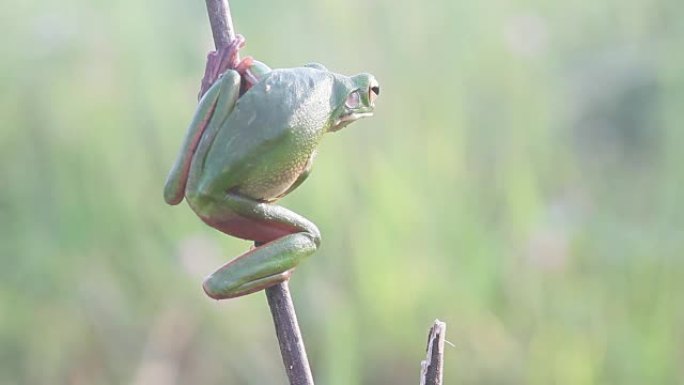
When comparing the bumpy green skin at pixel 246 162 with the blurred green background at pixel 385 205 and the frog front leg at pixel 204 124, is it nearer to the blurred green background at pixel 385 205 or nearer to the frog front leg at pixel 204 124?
the frog front leg at pixel 204 124

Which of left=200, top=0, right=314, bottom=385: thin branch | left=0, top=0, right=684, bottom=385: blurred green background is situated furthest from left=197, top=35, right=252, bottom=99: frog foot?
left=0, top=0, right=684, bottom=385: blurred green background

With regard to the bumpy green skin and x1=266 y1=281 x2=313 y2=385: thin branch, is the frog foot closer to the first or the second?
the bumpy green skin

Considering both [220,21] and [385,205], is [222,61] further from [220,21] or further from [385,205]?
[385,205]

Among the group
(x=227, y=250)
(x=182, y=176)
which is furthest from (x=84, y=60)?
(x=182, y=176)

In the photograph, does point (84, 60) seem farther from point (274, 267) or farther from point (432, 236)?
point (274, 267)

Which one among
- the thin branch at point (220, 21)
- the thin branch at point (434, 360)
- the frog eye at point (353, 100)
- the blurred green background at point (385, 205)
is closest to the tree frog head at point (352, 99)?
the frog eye at point (353, 100)

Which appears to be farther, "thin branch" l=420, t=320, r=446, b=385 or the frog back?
the frog back
